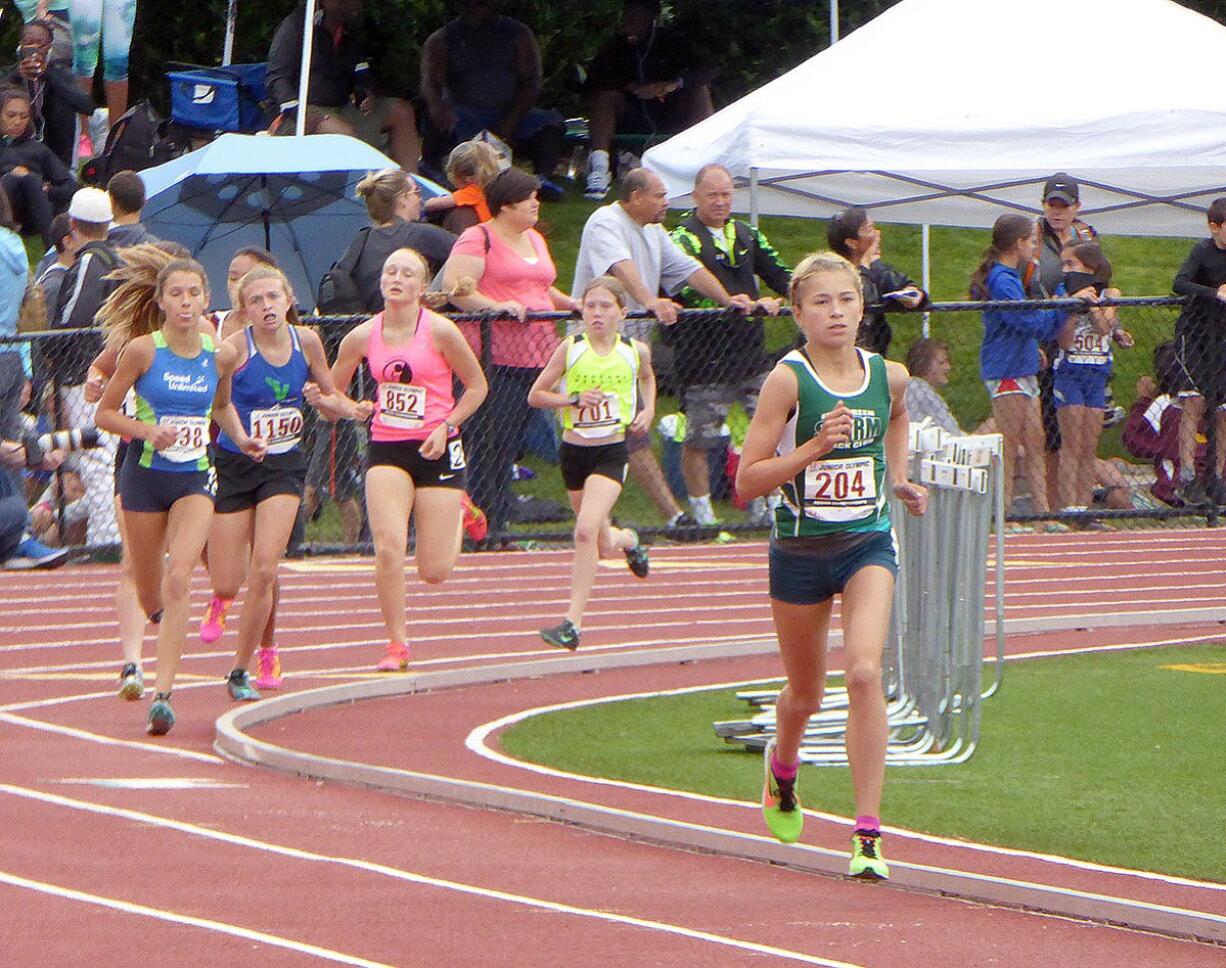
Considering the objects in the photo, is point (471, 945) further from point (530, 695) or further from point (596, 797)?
point (530, 695)

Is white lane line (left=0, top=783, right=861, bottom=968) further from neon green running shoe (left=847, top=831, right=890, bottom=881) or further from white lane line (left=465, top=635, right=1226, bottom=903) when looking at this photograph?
white lane line (left=465, top=635, right=1226, bottom=903)

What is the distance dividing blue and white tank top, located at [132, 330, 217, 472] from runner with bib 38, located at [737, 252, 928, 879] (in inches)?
137

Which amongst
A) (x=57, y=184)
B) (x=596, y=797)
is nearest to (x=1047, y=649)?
(x=596, y=797)

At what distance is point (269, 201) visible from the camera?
1805 cm

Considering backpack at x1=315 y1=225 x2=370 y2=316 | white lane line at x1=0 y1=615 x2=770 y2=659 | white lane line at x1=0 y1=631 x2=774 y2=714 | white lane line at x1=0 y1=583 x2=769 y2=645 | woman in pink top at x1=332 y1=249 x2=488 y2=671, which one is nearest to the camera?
woman in pink top at x1=332 y1=249 x2=488 y2=671

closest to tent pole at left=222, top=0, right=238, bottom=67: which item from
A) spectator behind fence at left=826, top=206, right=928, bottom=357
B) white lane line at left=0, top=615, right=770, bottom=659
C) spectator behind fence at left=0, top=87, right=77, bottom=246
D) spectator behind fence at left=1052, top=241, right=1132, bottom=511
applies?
spectator behind fence at left=0, top=87, right=77, bottom=246

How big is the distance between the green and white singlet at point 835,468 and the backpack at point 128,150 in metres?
13.7

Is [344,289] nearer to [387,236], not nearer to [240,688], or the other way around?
[387,236]

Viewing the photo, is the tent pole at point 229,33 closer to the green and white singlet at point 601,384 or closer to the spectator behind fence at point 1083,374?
the spectator behind fence at point 1083,374

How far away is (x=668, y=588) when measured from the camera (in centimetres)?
1455

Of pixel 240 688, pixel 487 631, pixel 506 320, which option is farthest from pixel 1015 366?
pixel 240 688

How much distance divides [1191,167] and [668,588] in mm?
5174

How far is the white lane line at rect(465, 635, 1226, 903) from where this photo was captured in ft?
22.7

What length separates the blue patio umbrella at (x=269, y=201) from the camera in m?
17.7
